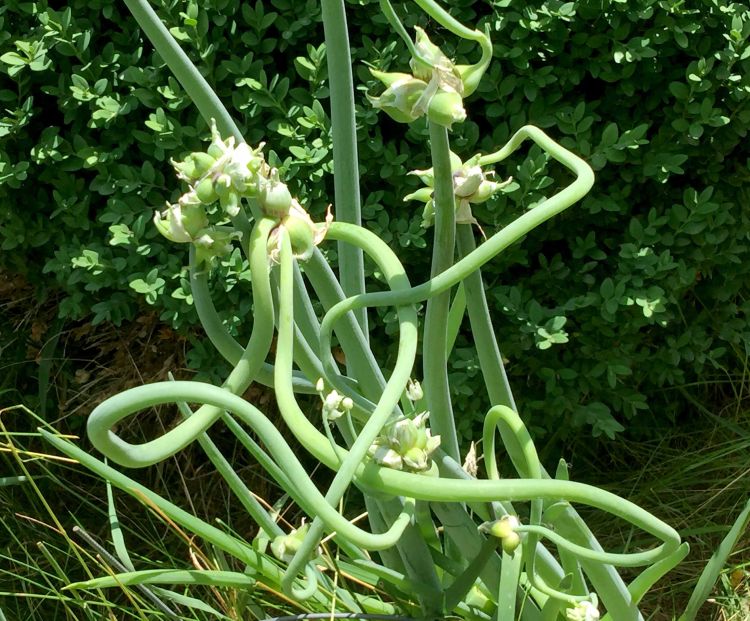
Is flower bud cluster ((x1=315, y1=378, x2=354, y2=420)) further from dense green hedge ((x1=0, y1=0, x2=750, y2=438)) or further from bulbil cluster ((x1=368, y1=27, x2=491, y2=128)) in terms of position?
dense green hedge ((x1=0, y1=0, x2=750, y2=438))

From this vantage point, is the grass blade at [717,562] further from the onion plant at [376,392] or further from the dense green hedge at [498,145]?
the dense green hedge at [498,145]

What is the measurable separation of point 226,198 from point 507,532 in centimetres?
29

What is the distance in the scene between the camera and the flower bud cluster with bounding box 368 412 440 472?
51 centimetres

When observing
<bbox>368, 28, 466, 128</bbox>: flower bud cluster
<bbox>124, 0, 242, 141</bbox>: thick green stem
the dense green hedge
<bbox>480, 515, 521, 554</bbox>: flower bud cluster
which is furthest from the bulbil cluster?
the dense green hedge

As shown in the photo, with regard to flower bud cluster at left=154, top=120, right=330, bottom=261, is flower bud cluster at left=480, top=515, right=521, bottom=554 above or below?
below

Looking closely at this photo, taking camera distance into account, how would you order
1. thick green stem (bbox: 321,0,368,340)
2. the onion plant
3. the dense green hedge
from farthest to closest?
the dense green hedge < thick green stem (bbox: 321,0,368,340) < the onion plant

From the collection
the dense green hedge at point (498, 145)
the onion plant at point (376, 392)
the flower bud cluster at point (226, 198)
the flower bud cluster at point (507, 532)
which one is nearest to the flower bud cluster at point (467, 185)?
the onion plant at point (376, 392)

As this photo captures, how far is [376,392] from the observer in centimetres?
65

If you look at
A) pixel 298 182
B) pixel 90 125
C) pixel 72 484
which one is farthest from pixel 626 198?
pixel 72 484

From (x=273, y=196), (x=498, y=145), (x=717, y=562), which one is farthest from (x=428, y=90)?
(x=498, y=145)

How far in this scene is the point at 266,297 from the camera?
481mm

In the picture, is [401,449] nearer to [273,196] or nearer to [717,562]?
[273,196]

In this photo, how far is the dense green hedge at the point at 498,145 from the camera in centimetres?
121

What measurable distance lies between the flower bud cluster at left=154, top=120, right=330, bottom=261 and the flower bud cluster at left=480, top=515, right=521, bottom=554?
0.77 ft
